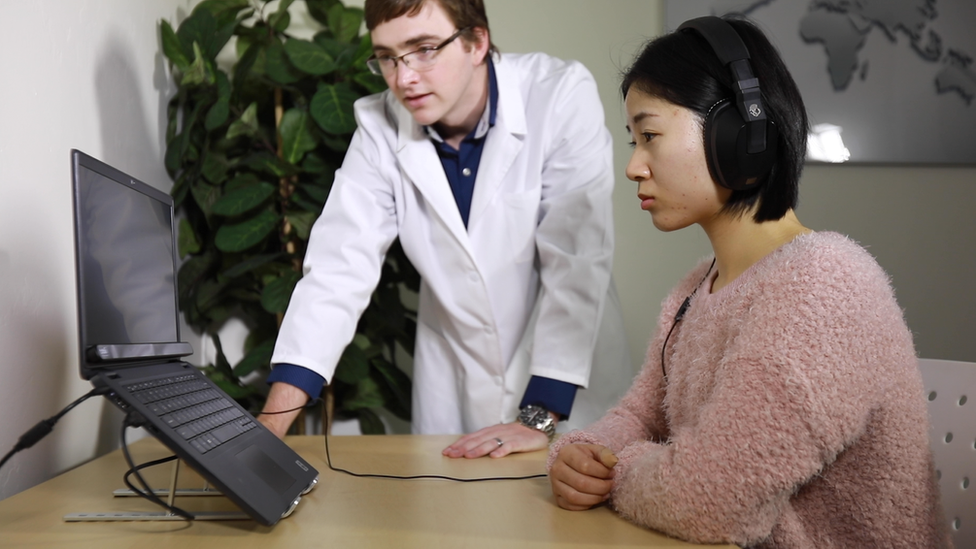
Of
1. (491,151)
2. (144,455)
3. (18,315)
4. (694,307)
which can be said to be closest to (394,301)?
(491,151)

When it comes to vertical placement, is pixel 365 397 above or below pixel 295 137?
below

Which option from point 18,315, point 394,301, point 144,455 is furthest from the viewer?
point 394,301

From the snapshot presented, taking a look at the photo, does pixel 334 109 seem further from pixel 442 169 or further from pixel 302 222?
pixel 442 169

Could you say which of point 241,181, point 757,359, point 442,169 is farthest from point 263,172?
point 757,359

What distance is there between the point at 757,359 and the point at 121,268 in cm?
72

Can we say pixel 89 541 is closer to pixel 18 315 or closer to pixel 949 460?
pixel 18 315

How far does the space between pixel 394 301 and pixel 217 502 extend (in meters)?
1.10

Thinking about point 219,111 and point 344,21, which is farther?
point 344,21

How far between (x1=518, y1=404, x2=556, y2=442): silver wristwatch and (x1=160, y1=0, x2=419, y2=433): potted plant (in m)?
0.67

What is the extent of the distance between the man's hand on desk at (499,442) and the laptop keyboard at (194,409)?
13.6 inches

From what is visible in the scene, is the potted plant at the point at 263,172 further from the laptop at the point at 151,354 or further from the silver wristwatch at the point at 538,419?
the laptop at the point at 151,354

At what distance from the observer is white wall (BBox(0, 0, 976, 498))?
1.04m

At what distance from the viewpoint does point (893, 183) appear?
81.0 inches

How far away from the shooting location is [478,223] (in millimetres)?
1527
